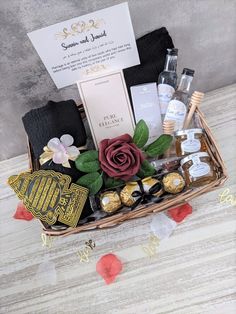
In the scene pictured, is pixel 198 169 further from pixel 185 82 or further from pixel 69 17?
pixel 69 17

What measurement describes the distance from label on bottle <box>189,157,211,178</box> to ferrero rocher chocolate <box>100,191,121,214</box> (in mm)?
175

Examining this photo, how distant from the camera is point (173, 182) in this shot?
692 mm

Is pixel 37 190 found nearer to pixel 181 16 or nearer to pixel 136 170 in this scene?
pixel 136 170

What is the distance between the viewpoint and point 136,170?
68cm

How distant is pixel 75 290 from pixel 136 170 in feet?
1.05

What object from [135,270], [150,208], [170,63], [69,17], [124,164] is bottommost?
[135,270]

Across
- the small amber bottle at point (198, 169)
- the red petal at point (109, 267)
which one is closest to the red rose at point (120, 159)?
the small amber bottle at point (198, 169)

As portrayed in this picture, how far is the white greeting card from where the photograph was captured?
691 mm

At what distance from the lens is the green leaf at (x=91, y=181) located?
70 cm

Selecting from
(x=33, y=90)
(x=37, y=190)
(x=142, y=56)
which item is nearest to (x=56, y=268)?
(x=37, y=190)

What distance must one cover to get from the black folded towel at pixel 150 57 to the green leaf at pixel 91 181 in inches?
9.6

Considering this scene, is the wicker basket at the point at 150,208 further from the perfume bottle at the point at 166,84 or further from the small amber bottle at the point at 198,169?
the perfume bottle at the point at 166,84

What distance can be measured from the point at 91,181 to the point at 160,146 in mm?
177

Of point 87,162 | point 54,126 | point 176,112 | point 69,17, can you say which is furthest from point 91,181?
point 69,17
